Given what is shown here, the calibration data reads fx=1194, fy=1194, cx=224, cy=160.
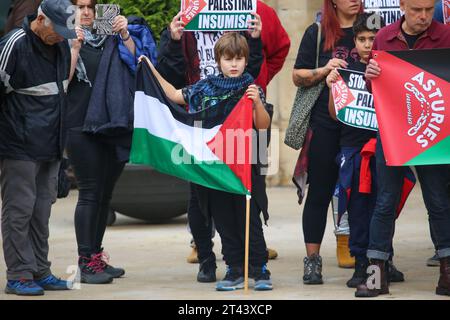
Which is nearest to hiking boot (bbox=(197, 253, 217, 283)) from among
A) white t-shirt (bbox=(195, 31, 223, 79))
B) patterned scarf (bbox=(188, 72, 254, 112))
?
patterned scarf (bbox=(188, 72, 254, 112))

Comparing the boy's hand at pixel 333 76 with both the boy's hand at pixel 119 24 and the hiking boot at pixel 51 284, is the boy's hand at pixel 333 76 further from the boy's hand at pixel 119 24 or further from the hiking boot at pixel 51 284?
the hiking boot at pixel 51 284

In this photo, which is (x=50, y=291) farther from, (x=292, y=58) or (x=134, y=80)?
(x=292, y=58)

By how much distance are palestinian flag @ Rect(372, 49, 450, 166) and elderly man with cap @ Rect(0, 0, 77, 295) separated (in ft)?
6.97

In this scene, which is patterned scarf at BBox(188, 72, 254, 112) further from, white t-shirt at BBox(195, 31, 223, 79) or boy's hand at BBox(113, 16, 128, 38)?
boy's hand at BBox(113, 16, 128, 38)

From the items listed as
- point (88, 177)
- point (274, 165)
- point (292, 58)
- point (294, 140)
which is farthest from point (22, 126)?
point (292, 58)

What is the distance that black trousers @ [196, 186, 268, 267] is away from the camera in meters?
8.17

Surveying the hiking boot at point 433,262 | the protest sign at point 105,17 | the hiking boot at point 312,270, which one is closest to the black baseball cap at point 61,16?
the protest sign at point 105,17

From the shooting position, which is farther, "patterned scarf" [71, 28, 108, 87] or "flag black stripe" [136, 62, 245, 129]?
"patterned scarf" [71, 28, 108, 87]

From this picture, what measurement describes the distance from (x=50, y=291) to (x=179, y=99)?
5.23 ft

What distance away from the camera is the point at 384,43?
7.86m

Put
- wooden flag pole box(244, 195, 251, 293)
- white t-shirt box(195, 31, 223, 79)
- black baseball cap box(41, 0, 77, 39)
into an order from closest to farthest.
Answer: black baseball cap box(41, 0, 77, 39) → wooden flag pole box(244, 195, 251, 293) → white t-shirt box(195, 31, 223, 79)

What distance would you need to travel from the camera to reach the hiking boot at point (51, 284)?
26.9ft

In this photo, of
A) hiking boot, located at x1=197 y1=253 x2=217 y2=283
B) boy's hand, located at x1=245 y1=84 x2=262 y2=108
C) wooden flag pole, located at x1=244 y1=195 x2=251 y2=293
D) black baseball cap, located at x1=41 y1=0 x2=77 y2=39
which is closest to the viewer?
black baseball cap, located at x1=41 y1=0 x2=77 y2=39

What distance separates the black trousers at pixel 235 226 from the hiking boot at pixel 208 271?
15.2 inches
